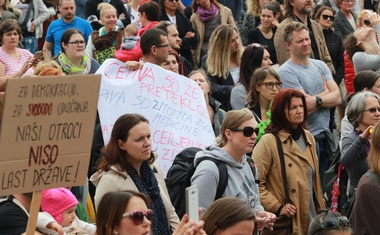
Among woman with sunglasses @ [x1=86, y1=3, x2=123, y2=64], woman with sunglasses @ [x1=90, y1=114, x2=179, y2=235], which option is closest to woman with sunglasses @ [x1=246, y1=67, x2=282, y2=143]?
woman with sunglasses @ [x1=90, y1=114, x2=179, y2=235]

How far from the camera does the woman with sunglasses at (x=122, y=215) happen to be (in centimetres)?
608

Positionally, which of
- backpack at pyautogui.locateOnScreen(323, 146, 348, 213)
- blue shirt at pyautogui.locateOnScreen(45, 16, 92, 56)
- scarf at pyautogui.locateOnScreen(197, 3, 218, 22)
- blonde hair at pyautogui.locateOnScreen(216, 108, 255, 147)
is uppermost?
scarf at pyautogui.locateOnScreen(197, 3, 218, 22)

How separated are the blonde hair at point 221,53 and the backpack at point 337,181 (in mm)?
2727

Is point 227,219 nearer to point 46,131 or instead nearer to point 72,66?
point 46,131

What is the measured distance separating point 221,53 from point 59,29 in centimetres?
391

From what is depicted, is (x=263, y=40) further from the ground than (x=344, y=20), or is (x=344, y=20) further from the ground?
(x=344, y=20)

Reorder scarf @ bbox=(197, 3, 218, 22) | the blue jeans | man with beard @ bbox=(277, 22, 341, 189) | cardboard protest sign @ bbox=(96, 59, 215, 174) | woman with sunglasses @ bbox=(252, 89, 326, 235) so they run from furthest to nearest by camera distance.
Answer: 1. the blue jeans
2. scarf @ bbox=(197, 3, 218, 22)
3. man with beard @ bbox=(277, 22, 341, 189)
4. cardboard protest sign @ bbox=(96, 59, 215, 174)
5. woman with sunglasses @ bbox=(252, 89, 326, 235)

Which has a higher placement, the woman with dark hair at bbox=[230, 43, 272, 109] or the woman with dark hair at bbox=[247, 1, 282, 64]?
the woman with dark hair at bbox=[247, 1, 282, 64]

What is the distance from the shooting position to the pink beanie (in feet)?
23.8

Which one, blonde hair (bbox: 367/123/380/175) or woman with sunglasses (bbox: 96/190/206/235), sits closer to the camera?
woman with sunglasses (bbox: 96/190/206/235)

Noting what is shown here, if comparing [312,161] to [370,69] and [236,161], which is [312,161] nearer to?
[236,161]

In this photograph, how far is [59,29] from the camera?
50.8 feet

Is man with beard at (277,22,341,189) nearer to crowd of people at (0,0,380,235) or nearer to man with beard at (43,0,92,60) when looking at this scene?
crowd of people at (0,0,380,235)

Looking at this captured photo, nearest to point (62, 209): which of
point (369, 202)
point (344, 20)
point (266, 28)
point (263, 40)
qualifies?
point (369, 202)
